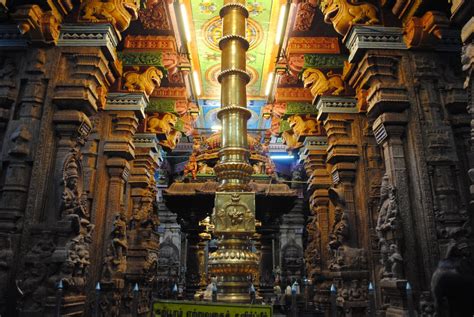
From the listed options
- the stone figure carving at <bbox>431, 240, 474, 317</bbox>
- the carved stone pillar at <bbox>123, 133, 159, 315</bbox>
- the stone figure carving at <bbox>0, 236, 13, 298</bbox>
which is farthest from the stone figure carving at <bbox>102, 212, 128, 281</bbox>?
the stone figure carving at <bbox>431, 240, 474, 317</bbox>

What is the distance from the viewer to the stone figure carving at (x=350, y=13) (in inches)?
218

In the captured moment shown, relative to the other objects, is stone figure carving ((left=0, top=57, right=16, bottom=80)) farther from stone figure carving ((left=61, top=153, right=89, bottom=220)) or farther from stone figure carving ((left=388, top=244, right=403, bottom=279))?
stone figure carving ((left=388, top=244, right=403, bottom=279))

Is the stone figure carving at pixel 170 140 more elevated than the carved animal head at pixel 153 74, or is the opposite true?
the carved animal head at pixel 153 74

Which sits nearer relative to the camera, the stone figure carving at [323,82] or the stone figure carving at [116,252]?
the stone figure carving at [116,252]

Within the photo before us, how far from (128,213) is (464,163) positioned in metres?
7.14

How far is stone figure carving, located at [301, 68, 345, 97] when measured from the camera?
8.07 meters

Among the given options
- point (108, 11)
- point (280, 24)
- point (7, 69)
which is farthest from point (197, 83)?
point (7, 69)

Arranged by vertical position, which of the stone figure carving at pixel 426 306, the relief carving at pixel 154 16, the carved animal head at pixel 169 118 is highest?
the relief carving at pixel 154 16

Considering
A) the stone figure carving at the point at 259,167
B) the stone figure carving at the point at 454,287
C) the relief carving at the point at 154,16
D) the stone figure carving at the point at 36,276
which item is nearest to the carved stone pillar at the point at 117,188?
the relief carving at the point at 154,16

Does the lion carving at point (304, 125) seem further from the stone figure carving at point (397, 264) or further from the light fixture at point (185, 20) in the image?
the stone figure carving at point (397, 264)

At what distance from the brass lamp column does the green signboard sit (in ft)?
3.43

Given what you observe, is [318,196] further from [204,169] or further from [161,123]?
[161,123]

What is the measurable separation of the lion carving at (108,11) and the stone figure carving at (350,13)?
3.03m

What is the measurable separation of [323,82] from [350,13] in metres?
2.54
